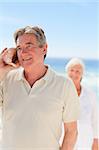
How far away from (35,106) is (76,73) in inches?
37.3

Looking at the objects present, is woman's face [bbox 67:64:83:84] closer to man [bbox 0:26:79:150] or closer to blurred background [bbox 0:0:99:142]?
man [bbox 0:26:79:150]

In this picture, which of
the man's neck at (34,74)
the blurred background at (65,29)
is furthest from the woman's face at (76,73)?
the blurred background at (65,29)

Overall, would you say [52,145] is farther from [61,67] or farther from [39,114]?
[61,67]

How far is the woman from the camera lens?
7.24ft

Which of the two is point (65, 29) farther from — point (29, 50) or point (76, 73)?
point (29, 50)

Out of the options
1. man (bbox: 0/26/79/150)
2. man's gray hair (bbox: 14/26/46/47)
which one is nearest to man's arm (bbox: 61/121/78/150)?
man (bbox: 0/26/79/150)

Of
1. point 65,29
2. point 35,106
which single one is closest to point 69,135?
point 35,106

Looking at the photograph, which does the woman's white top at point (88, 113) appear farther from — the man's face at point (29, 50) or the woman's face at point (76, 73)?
the man's face at point (29, 50)

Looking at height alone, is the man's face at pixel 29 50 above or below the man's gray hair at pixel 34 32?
below

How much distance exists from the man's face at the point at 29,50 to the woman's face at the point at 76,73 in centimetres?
90

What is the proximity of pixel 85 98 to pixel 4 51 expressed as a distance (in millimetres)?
815

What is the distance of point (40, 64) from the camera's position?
56.6 inches

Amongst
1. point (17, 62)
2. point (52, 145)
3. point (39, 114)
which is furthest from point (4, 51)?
point (52, 145)

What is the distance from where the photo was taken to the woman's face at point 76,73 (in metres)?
2.31
